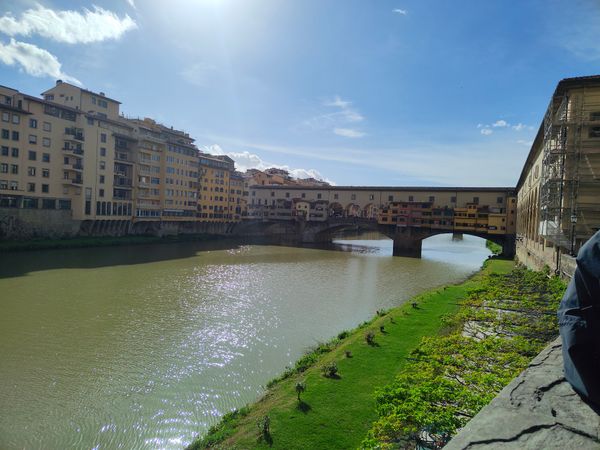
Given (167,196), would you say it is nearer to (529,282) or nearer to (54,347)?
(54,347)

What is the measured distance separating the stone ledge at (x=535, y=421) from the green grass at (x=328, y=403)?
20.5 ft

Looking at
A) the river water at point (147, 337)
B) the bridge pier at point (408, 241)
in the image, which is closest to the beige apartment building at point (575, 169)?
the river water at point (147, 337)

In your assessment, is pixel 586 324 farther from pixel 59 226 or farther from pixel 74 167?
pixel 74 167

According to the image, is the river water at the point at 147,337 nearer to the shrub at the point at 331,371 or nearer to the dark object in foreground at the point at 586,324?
the shrub at the point at 331,371

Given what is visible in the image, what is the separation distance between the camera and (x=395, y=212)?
57000 mm

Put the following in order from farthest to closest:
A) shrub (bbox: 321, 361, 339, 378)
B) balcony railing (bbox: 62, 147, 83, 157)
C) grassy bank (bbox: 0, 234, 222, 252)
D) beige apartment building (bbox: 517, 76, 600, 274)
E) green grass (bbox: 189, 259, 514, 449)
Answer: balcony railing (bbox: 62, 147, 83, 157) < grassy bank (bbox: 0, 234, 222, 252) < beige apartment building (bbox: 517, 76, 600, 274) < shrub (bbox: 321, 361, 339, 378) < green grass (bbox: 189, 259, 514, 449)

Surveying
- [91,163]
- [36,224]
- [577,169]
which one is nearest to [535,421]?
[577,169]

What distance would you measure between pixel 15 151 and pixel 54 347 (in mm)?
32330

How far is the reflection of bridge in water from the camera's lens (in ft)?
169

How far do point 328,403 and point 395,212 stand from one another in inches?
1977

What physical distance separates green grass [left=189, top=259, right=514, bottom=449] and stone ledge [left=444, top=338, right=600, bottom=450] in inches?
246

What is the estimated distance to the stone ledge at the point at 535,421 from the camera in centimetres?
174

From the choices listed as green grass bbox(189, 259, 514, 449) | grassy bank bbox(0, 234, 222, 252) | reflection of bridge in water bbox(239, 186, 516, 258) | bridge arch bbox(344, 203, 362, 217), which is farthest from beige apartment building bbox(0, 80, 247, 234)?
green grass bbox(189, 259, 514, 449)

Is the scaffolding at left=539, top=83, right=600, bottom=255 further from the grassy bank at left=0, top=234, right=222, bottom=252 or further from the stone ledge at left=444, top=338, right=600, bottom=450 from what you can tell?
the grassy bank at left=0, top=234, right=222, bottom=252
